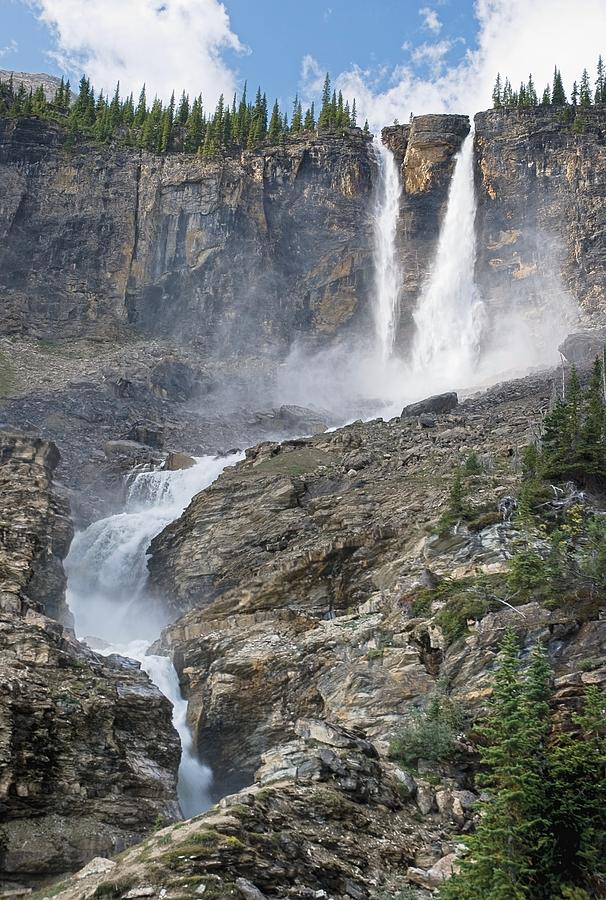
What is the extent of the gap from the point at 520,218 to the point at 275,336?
27.1 meters

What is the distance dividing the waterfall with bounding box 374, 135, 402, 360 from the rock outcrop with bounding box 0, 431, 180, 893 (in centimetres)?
6176

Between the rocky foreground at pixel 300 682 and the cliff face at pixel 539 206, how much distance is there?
39.4m

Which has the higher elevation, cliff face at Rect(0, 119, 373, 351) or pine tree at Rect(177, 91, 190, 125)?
pine tree at Rect(177, 91, 190, 125)

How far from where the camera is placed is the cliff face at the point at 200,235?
82312 mm

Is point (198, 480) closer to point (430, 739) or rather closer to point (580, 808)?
point (430, 739)

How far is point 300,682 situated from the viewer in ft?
82.1

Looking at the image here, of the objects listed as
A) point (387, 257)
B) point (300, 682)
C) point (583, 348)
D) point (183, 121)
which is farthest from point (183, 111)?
point (300, 682)

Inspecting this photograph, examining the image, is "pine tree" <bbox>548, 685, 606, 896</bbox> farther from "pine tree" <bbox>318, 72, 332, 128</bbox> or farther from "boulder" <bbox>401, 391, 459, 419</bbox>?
"pine tree" <bbox>318, 72, 332, 128</bbox>

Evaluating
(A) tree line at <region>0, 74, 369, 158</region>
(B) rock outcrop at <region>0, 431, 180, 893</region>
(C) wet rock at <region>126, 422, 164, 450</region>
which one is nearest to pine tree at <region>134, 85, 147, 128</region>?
(A) tree line at <region>0, 74, 369, 158</region>

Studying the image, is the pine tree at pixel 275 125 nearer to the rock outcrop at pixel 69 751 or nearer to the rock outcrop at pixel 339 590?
the rock outcrop at pixel 339 590

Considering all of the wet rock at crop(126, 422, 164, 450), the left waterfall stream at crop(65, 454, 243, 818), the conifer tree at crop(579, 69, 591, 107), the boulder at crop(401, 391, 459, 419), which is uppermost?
the conifer tree at crop(579, 69, 591, 107)

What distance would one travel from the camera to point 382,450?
42.0 meters

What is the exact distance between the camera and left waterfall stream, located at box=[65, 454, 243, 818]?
35.8m

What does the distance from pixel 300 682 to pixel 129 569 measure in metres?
20.2
